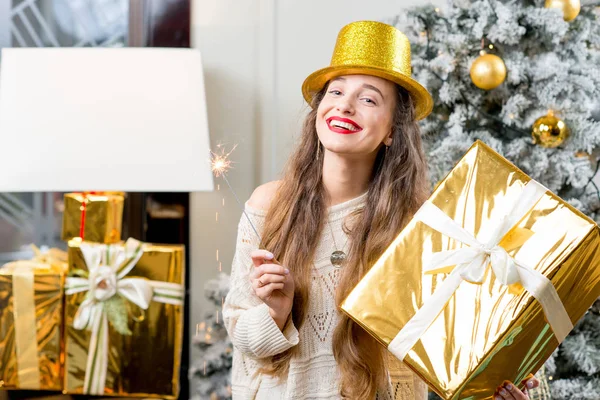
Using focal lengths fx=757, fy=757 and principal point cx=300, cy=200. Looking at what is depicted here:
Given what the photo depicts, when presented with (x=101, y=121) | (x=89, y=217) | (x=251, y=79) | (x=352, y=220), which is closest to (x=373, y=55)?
(x=352, y=220)

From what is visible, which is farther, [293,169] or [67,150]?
[67,150]

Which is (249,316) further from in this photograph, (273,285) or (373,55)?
(373,55)

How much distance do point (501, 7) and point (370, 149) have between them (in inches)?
23.3

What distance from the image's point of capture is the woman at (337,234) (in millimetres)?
1218

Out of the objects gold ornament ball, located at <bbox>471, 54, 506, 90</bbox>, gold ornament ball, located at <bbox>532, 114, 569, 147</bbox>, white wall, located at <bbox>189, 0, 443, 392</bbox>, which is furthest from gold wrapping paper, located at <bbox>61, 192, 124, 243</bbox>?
gold ornament ball, located at <bbox>532, 114, 569, 147</bbox>

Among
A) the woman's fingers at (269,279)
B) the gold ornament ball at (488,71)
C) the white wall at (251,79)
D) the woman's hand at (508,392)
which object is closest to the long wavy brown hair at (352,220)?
the woman's fingers at (269,279)

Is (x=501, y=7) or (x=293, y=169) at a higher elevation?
(x=501, y=7)

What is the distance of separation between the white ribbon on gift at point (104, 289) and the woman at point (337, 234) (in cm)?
52

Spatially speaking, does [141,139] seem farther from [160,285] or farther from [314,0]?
[314,0]

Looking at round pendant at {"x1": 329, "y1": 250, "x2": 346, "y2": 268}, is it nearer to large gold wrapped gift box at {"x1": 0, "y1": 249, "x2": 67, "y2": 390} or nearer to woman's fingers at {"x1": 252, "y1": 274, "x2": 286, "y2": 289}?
woman's fingers at {"x1": 252, "y1": 274, "x2": 286, "y2": 289}

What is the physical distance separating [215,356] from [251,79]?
0.83 metres

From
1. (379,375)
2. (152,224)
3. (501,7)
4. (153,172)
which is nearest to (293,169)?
(379,375)

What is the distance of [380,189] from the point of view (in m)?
1.31

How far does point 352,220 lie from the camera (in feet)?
4.26
